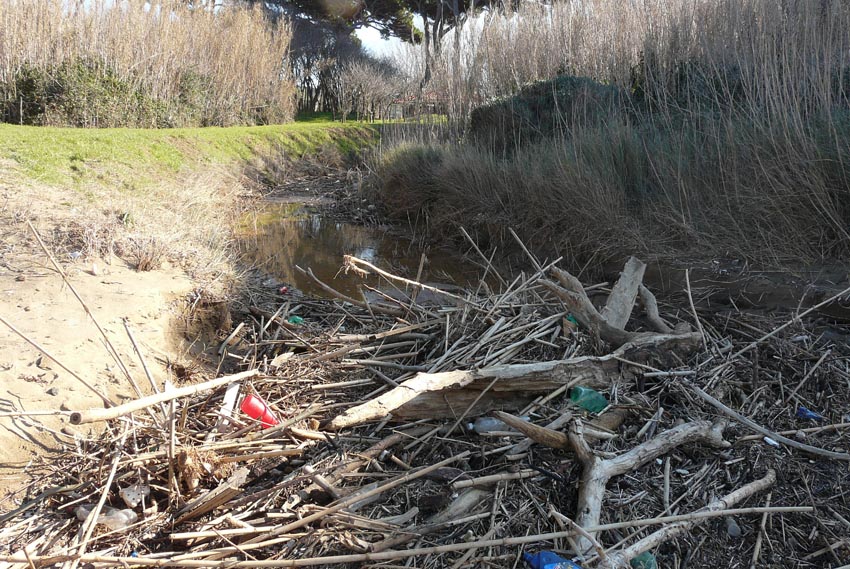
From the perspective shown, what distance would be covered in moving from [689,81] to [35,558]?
7.21m

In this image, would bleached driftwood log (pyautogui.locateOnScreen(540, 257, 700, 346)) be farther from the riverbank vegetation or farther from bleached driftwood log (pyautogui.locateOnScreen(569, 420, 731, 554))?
the riverbank vegetation

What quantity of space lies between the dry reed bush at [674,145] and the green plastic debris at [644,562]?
3540 mm

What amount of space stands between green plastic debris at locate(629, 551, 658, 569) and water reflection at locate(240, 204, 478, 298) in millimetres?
4286

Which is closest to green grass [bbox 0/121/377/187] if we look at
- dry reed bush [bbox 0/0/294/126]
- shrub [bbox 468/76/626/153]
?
dry reed bush [bbox 0/0/294/126]

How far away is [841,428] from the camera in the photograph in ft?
8.60

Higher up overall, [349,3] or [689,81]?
[349,3]

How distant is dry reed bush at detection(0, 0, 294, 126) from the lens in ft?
34.6

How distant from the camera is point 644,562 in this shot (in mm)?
2061

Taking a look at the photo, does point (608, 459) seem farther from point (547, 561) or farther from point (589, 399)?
point (547, 561)

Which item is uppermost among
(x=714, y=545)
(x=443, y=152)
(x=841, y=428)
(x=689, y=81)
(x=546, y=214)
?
(x=689, y=81)

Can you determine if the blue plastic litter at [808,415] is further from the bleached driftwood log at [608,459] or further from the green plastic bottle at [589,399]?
the green plastic bottle at [589,399]

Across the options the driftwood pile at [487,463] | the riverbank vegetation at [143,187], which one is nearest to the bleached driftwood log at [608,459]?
the driftwood pile at [487,463]

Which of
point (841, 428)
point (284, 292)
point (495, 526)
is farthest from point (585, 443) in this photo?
point (284, 292)

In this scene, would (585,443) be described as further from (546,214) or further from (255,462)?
(546,214)
